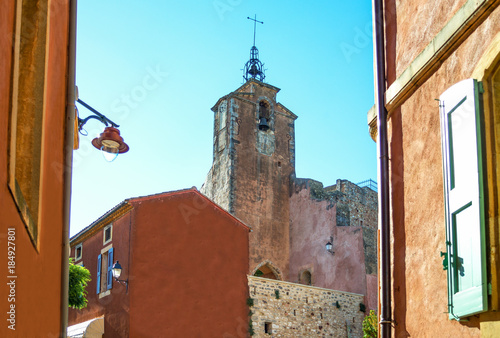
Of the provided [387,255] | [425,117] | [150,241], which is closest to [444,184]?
[425,117]

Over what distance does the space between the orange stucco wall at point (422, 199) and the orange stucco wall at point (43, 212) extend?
10.6 feet

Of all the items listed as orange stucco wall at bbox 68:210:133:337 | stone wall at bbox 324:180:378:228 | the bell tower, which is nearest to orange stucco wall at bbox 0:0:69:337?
orange stucco wall at bbox 68:210:133:337

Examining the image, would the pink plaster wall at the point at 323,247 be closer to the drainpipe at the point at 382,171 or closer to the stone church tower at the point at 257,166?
the stone church tower at the point at 257,166

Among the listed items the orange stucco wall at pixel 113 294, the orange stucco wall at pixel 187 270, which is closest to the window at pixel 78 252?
the orange stucco wall at pixel 113 294

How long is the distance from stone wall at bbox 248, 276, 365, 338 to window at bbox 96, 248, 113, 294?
4.23m

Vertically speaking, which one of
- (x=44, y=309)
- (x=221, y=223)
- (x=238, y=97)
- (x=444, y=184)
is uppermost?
(x=238, y=97)

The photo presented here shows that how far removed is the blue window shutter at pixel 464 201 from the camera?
14.9ft

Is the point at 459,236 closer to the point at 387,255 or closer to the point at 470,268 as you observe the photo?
the point at 470,268

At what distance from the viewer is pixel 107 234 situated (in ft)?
65.6

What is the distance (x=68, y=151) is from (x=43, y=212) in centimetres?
147

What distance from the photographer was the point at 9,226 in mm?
4363

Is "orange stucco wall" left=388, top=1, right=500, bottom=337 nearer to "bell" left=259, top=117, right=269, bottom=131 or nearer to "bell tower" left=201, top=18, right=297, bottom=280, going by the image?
"bell tower" left=201, top=18, right=297, bottom=280

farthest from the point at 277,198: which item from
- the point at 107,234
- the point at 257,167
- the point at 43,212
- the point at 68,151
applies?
the point at 43,212

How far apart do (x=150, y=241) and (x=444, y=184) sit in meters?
13.9
